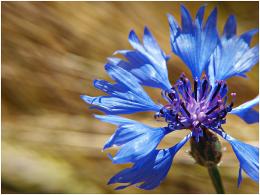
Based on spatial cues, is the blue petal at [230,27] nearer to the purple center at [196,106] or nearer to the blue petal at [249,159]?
the purple center at [196,106]

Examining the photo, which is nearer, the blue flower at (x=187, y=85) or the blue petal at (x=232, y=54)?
the blue flower at (x=187, y=85)

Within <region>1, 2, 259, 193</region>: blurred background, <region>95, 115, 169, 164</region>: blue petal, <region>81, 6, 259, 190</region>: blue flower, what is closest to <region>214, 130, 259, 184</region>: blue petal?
<region>81, 6, 259, 190</region>: blue flower

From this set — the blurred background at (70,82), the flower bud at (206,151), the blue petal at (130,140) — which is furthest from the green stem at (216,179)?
the blurred background at (70,82)

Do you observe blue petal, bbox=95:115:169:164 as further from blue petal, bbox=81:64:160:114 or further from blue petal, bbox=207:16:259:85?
blue petal, bbox=207:16:259:85

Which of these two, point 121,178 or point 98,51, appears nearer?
point 121,178

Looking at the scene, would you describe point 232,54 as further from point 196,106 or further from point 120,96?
point 120,96

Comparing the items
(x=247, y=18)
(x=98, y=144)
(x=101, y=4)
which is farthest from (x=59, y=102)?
(x=247, y=18)

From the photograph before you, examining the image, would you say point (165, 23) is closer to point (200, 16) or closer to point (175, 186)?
point (175, 186)
